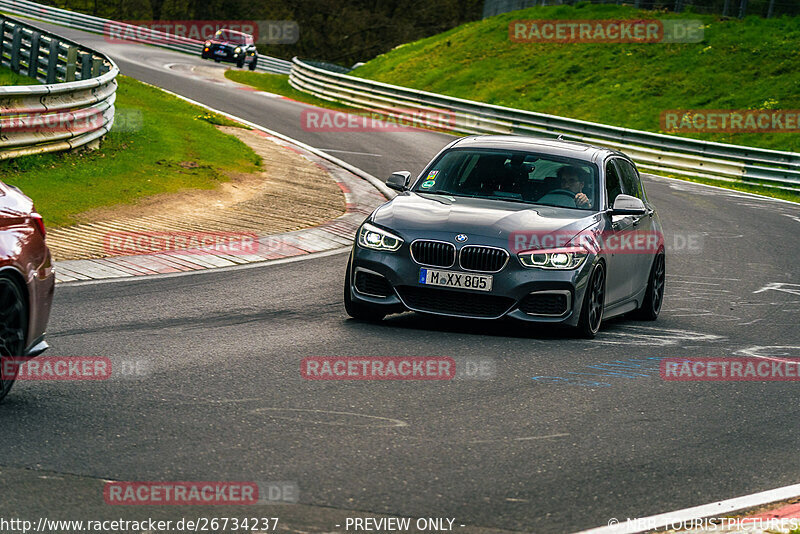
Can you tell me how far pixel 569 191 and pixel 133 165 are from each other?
910cm

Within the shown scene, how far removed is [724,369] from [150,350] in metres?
4.31

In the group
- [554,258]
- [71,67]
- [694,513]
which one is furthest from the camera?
→ [71,67]

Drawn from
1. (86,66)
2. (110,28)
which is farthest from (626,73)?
(110,28)

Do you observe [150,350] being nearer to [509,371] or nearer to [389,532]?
[509,371]

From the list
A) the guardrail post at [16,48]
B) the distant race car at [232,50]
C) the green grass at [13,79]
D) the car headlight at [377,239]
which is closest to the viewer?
the car headlight at [377,239]

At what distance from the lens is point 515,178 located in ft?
34.0

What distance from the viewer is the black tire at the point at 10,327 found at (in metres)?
6.27

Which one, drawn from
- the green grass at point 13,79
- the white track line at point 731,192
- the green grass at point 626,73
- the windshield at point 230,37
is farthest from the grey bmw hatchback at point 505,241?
the windshield at point 230,37

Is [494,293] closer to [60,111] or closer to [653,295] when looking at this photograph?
[653,295]

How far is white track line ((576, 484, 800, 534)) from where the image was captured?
16.4 ft

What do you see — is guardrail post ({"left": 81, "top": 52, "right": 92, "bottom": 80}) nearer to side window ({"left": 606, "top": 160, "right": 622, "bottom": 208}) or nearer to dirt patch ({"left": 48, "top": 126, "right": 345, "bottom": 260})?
dirt patch ({"left": 48, "top": 126, "right": 345, "bottom": 260})

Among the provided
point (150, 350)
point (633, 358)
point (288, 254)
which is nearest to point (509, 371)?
point (633, 358)

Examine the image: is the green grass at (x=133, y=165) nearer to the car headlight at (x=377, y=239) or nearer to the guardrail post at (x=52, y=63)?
the guardrail post at (x=52, y=63)

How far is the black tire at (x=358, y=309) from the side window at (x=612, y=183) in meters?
2.42
